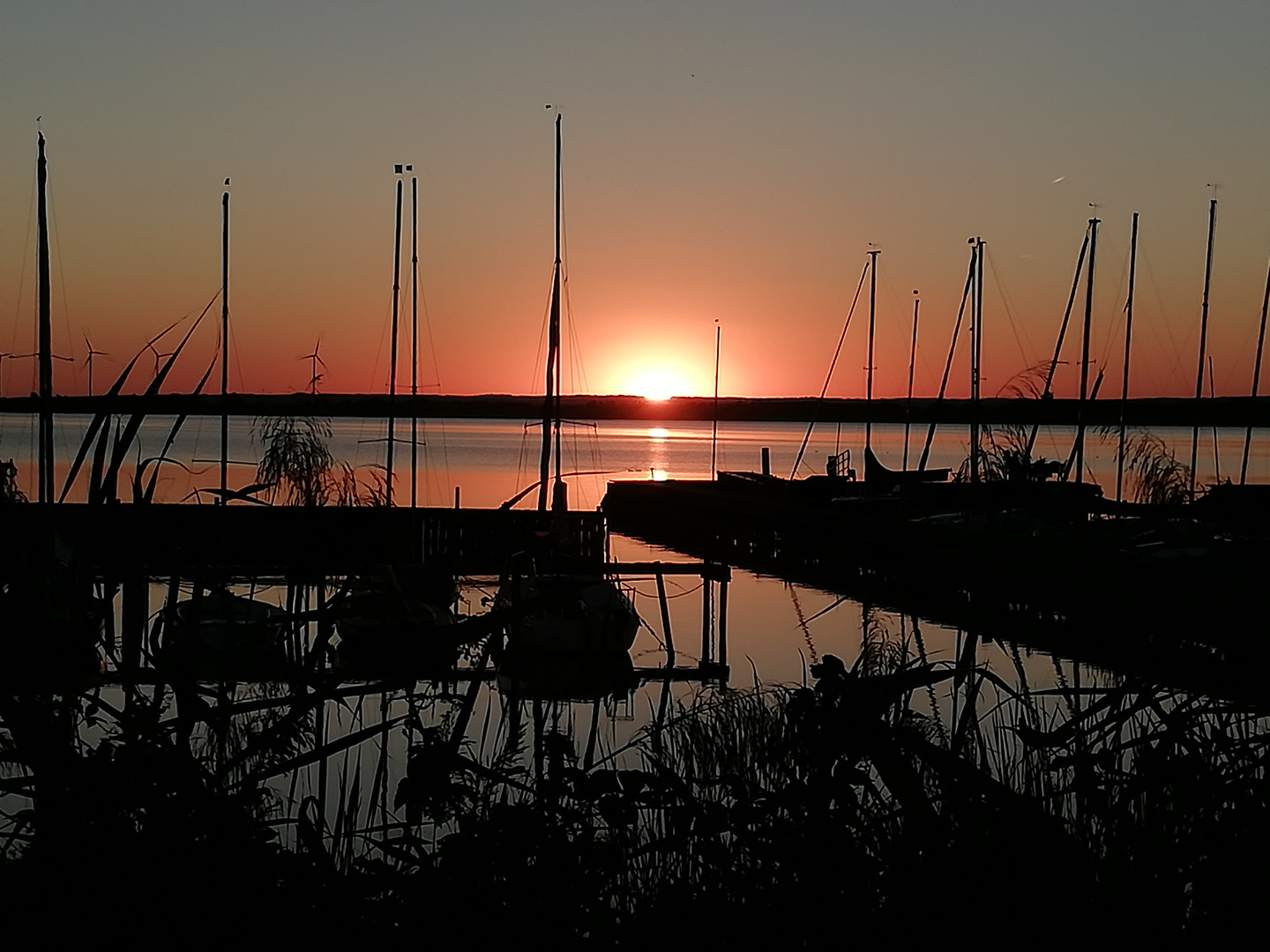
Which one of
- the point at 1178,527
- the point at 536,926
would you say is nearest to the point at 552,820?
the point at 536,926

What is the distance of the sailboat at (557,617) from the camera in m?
3.87

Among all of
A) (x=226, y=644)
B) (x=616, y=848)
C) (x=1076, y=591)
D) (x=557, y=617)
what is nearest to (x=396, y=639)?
(x=226, y=644)

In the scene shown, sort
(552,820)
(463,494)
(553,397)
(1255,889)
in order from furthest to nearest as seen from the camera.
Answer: (463,494)
(553,397)
(552,820)
(1255,889)

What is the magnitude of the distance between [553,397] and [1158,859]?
3024 centimetres

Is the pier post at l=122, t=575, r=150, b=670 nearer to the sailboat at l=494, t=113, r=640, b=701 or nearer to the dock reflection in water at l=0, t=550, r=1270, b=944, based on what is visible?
the dock reflection in water at l=0, t=550, r=1270, b=944

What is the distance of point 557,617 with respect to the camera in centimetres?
2016

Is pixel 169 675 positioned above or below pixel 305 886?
above

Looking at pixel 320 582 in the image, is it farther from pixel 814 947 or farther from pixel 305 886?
pixel 814 947

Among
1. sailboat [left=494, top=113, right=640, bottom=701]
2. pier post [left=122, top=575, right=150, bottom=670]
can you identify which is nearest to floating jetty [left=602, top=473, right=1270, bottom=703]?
sailboat [left=494, top=113, right=640, bottom=701]

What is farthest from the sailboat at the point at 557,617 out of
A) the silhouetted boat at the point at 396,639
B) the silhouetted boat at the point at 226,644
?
the silhouetted boat at the point at 226,644

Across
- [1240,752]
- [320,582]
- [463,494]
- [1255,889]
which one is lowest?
[463,494]

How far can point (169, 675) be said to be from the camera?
348 cm

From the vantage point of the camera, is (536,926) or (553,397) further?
(553,397)

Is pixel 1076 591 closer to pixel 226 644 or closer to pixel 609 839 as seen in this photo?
pixel 609 839
